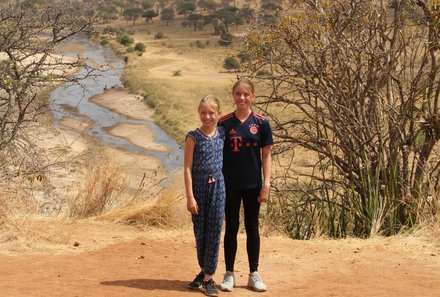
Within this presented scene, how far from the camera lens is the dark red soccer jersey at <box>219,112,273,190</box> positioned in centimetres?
464

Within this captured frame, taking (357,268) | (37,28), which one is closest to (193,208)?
(357,268)

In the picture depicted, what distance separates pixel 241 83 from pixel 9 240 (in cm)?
280

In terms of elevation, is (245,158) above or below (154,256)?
above

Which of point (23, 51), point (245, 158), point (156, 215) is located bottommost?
point (156, 215)

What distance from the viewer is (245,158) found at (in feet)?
15.3

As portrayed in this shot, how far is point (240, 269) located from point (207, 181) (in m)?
1.21

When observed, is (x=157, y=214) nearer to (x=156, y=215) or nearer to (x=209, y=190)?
(x=156, y=215)

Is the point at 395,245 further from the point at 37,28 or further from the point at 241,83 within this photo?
the point at 37,28

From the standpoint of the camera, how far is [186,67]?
44406 mm

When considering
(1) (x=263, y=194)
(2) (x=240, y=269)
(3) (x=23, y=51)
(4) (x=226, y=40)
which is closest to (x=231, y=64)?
(4) (x=226, y=40)

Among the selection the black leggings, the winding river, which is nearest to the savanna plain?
the black leggings

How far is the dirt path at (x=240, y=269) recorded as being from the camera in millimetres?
4777

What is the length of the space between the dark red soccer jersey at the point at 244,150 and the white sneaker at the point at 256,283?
69cm

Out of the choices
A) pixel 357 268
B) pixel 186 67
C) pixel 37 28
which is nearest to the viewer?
pixel 357 268
